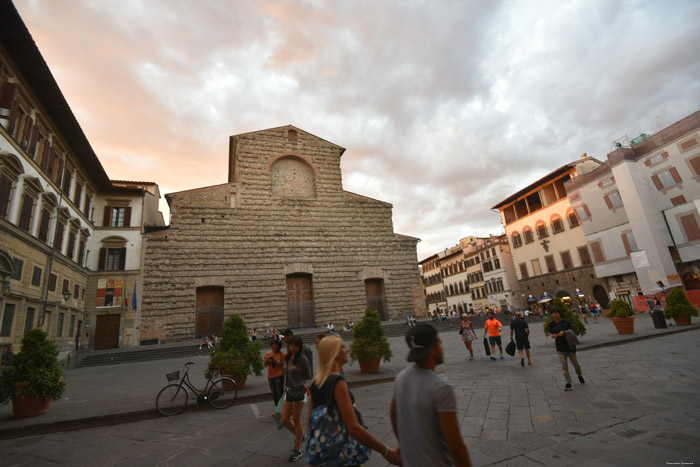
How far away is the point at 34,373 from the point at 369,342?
6.75m

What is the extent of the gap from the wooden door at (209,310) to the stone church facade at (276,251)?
0.06 metres

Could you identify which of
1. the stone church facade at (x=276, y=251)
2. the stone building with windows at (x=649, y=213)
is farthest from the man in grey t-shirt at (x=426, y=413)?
the stone building with windows at (x=649, y=213)

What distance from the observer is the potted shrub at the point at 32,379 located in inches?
247

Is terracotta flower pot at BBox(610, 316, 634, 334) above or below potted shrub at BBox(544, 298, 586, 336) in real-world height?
below

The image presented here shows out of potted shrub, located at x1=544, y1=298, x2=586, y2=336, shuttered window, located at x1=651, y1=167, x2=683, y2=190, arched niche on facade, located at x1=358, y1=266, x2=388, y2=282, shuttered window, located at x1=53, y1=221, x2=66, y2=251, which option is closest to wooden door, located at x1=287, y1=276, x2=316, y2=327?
arched niche on facade, located at x1=358, y1=266, x2=388, y2=282

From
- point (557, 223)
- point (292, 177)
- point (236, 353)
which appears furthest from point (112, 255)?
point (557, 223)

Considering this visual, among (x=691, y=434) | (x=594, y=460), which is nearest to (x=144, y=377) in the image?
(x=594, y=460)

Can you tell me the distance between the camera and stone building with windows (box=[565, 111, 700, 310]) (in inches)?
805

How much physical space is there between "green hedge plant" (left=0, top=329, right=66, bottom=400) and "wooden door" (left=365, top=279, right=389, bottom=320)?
18.2m

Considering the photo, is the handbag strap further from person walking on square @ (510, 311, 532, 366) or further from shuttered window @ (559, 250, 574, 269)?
shuttered window @ (559, 250, 574, 269)

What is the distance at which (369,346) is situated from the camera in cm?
879

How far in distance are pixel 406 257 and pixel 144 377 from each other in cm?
1756

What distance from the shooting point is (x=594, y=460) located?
10.7 feet

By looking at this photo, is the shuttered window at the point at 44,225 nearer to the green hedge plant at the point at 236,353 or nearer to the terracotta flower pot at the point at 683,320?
the green hedge plant at the point at 236,353
